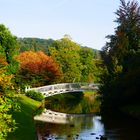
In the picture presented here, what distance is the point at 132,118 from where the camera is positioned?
53.4 metres

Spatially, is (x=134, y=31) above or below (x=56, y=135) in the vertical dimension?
above

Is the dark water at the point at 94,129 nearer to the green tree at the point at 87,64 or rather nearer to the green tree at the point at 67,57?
the green tree at the point at 67,57

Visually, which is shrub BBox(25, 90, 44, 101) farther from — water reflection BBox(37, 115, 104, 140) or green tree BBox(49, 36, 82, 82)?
green tree BBox(49, 36, 82, 82)

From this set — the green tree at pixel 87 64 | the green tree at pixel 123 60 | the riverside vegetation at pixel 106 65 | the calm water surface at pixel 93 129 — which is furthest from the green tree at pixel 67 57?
the calm water surface at pixel 93 129

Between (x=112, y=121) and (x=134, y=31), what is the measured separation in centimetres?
2560

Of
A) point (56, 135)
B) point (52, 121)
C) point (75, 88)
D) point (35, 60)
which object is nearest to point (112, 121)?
point (52, 121)

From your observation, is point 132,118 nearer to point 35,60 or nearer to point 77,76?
point 35,60

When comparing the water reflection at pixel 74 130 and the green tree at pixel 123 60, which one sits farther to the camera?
the green tree at pixel 123 60

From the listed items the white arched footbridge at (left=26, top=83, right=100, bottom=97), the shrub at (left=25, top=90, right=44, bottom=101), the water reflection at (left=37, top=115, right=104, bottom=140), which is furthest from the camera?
the white arched footbridge at (left=26, top=83, right=100, bottom=97)

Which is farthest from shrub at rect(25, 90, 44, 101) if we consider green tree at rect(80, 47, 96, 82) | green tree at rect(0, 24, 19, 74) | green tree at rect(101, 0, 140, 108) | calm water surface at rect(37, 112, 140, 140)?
green tree at rect(80, 47, 96, 82)

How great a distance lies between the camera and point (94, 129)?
153 feet

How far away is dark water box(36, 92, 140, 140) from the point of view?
134 ft

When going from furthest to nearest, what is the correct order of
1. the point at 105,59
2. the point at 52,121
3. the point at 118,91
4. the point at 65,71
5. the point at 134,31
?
→ the point at 65,71 → the point at 105,59 → the point at 134,31 → the point at 118,91 → the point at 52,121

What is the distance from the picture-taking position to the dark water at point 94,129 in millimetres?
40812
